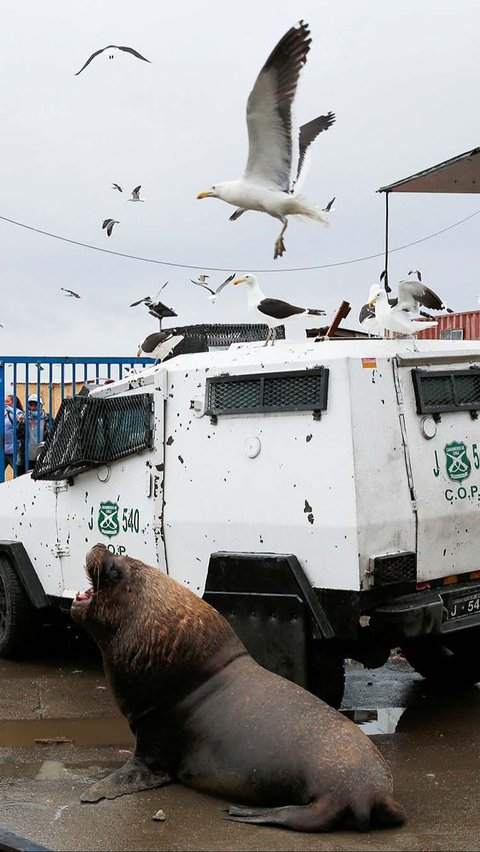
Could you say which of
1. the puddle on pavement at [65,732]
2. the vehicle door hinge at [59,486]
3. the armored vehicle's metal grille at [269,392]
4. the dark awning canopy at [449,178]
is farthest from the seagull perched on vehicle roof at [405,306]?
the dark awning canopy at [449,178]

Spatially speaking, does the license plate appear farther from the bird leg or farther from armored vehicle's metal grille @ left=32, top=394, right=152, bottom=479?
the bird leg

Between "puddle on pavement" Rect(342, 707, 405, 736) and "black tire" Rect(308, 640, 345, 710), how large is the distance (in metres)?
0.60

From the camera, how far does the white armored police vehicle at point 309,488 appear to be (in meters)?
5.88

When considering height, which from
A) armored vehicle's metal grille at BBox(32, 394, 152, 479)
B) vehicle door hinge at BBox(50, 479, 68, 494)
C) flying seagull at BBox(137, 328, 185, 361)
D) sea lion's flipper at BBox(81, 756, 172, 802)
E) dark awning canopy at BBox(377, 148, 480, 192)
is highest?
dark awning canopy at BBox(377, 148, 480, 192)

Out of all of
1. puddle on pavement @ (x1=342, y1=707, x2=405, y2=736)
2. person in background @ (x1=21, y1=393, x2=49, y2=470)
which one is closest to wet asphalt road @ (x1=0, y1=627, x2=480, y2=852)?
puddle on pavement @ (x1=342, y1=707, x2=405, y2=736)

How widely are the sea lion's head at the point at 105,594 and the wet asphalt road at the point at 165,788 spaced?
0.83 meters

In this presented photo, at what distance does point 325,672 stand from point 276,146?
337 centimetres

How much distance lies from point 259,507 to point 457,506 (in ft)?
3.99

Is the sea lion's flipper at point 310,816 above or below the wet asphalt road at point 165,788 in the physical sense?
above

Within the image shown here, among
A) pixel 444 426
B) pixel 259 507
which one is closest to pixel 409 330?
pixel 444 426

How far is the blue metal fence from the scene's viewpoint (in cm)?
1120

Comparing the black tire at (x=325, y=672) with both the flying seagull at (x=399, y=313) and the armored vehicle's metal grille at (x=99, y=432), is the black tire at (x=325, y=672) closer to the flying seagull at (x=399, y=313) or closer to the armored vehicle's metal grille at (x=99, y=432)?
the armored vehicle's metal grille at (x=99, y=432)

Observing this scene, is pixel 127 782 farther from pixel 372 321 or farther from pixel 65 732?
pixel 372 321

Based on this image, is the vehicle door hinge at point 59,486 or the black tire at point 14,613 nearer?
Answer: the vehicle door hinge at point 59,486
